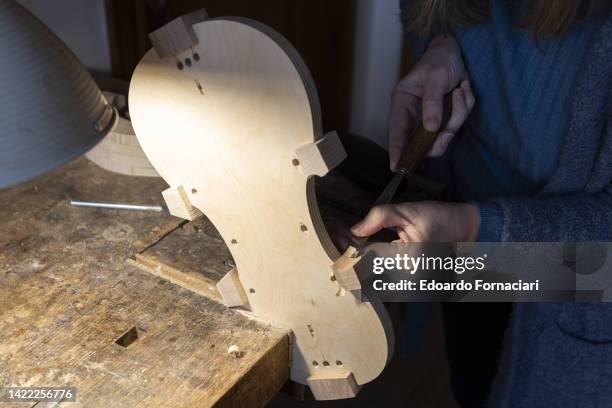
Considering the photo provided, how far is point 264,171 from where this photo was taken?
0.68 metres

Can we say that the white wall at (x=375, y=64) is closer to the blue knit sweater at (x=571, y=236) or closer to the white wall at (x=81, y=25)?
the white wall at (x=81, y=25)

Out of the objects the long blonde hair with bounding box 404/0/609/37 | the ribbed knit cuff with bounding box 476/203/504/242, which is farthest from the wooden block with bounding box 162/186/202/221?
the long blonde hair with bounding box 404/0/609/37

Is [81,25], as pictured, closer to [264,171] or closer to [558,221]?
[264,171]

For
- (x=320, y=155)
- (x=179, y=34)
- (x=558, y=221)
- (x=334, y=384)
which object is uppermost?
(x=179, y=34)

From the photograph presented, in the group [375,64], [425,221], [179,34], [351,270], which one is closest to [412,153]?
[425,221]

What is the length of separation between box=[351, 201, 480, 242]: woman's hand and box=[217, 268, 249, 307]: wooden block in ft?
0.55

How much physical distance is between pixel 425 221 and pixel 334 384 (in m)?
0.25

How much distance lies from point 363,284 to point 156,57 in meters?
0.36

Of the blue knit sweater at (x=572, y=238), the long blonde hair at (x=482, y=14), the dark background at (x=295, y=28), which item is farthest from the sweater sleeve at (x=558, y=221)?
the dark background at (x=295, y=28)

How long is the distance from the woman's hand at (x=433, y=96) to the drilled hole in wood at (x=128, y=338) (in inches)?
16.8

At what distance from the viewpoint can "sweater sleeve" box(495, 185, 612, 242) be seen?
0.75 metres

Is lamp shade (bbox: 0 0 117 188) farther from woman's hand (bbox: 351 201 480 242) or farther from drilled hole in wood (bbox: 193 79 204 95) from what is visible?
woman's hand (bbox: 351 201 480 242)

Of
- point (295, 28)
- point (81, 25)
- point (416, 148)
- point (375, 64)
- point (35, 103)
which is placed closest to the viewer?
point (35, 103)

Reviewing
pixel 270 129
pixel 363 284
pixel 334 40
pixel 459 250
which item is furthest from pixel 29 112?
pixel 334 40
